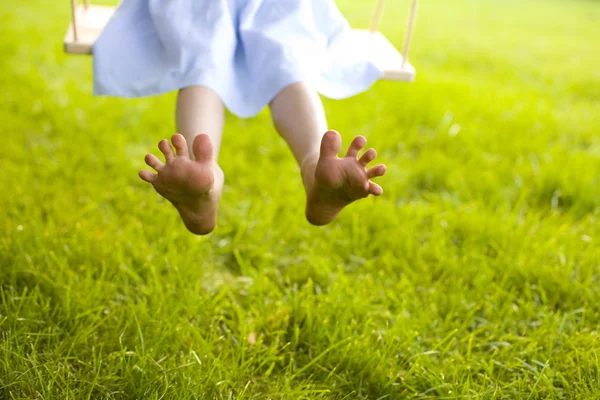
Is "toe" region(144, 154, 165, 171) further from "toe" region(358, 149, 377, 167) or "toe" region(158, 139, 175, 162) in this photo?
"toe" region(358, 149, 377, 167)

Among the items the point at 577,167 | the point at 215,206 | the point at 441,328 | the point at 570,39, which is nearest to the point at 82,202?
the point at 215,206

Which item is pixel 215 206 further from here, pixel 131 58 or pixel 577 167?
pixel 577 167

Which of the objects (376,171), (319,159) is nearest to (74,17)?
(319,159)

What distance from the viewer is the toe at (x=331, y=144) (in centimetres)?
112

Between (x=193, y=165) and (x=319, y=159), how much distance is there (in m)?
0.22

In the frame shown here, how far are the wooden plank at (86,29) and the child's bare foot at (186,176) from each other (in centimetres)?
53

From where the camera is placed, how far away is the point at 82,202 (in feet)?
6.44

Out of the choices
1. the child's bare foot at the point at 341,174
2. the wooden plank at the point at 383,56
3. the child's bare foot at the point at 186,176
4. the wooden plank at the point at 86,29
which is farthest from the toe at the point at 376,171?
the wooden plank at the point at 86,29

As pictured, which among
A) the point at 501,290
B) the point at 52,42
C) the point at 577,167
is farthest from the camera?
the point at 52,42

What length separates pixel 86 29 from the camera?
5.39 feet

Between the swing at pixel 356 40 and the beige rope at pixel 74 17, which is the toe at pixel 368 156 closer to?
the swing at pixel 356 40

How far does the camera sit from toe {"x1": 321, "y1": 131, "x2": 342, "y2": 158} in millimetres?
1117

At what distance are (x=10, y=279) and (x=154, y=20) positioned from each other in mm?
703

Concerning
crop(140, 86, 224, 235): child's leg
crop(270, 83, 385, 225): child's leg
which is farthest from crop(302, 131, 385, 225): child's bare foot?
crop(140, 86, 224, 235): child's leg
